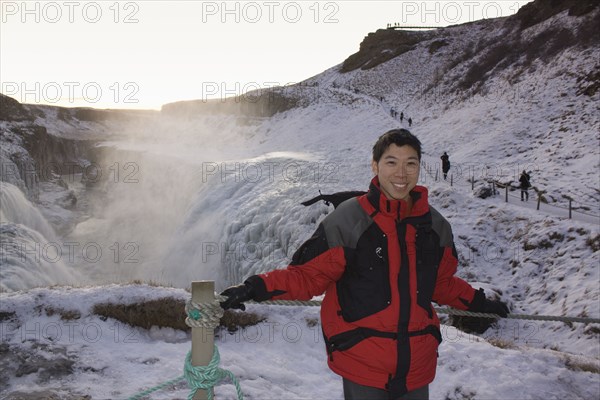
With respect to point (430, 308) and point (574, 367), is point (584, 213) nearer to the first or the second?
point (574, 367)

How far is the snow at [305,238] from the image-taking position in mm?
6008

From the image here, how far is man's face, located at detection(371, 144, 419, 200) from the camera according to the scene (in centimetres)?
282

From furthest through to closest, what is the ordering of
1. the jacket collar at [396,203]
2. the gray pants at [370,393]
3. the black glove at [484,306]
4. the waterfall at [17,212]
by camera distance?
the waterfall at [17,212]
the black glove at [484,306]
the jacket collar at [396,203]
the gray pants at [370,393]

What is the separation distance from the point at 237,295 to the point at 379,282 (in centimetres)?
87

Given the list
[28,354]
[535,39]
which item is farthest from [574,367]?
[535,39]

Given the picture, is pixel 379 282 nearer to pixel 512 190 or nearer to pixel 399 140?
pixel 399 140

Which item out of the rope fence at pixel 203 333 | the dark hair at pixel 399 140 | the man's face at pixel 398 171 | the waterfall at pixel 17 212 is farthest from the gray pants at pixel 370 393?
the waterfall at pixel 17 212

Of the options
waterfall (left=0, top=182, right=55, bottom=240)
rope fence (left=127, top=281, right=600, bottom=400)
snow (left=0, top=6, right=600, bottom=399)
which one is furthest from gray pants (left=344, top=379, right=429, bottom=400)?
waterfall (left=0, top=182, right=55, bottom=240)

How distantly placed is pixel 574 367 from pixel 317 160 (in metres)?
22.2

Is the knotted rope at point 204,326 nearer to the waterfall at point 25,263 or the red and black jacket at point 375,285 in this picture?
the red and black jacket at point 375,285

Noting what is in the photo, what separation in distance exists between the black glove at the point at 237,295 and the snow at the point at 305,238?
2994mm

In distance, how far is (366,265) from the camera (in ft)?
9.04

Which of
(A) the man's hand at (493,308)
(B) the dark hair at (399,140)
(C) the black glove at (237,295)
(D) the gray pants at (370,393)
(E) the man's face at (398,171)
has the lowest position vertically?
(D) the gray pants at (370,393)

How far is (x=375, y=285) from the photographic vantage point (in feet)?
8.98
